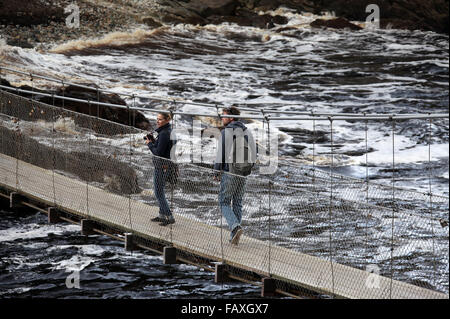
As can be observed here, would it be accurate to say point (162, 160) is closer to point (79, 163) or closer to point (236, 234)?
point (236, 234)

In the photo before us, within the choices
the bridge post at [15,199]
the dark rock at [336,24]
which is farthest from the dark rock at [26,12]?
the bridge post at [15,199]

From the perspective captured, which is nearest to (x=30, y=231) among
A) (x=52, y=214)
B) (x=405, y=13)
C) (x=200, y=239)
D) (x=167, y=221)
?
(x=52, y=214)

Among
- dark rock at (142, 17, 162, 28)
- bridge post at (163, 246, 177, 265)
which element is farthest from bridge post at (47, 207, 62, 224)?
dark rock at (142, 17, 162, 28)

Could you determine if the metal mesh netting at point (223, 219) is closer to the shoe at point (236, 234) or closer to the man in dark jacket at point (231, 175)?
the shoe at point (236, 234)

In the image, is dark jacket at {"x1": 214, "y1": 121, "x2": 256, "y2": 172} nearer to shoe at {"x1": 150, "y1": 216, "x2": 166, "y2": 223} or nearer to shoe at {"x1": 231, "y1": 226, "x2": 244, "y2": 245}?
shoe at {"x1": 231, "y1": 226, "x2": 244, "y2": 245}

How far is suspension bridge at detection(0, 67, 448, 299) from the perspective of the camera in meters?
6.43

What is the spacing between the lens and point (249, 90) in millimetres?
23875

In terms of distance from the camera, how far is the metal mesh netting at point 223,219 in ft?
21.1

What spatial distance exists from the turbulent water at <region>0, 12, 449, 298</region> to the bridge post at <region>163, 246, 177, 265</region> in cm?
245

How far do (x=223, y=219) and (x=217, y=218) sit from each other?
6cm
